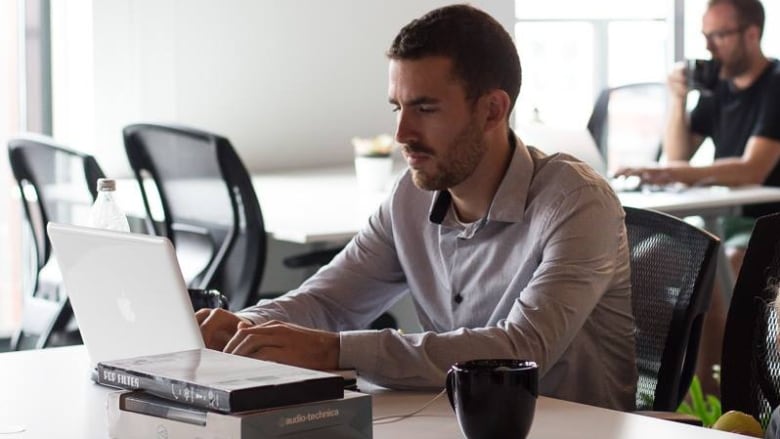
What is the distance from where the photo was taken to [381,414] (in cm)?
160

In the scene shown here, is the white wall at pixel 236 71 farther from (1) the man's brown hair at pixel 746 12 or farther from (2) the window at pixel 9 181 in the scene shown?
(1) the man's brown hair at pixel 746 12

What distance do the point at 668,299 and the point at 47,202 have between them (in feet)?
7.30

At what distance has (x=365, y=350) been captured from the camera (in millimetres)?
1779

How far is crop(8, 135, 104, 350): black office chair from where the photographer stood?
11.6 ft

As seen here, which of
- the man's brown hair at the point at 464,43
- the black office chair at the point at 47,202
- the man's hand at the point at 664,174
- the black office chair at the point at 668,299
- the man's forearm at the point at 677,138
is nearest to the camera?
the black office chair at the point at 668,299

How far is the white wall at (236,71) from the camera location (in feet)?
14.2

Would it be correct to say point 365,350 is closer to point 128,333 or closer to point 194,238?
point 128,333

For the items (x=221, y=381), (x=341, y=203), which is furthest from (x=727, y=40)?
(x=221, y=381)

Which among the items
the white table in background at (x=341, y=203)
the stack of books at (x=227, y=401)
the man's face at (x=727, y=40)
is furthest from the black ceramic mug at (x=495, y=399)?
the man's face at (x=727, y=40)

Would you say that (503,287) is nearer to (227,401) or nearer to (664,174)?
(227,401)

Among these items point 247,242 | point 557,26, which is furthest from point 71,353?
point 557,26

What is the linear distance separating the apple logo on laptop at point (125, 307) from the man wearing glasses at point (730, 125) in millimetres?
2671

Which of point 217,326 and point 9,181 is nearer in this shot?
point 217,326

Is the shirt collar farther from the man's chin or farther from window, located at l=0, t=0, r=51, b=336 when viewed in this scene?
window, located at l=0, t=0, r=51, b=336
